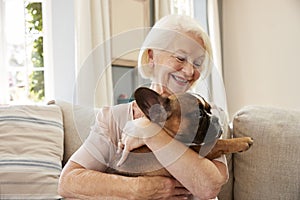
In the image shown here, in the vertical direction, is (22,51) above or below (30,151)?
above

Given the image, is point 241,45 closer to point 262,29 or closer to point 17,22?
point 262,29

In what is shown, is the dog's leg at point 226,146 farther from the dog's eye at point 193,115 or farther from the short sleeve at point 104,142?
the short sleeve at point 104,142

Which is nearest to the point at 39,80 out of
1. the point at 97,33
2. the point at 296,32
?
the point at 97,33

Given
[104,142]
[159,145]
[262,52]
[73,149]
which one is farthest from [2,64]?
[262,52]

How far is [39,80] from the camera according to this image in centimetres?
308

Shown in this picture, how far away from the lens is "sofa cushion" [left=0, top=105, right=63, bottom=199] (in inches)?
66.9

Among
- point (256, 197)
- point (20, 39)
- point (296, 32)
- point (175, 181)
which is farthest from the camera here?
point (296, 32)

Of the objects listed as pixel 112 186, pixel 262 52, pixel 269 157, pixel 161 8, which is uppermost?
pixel 161 8

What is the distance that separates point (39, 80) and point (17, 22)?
0.45 meters

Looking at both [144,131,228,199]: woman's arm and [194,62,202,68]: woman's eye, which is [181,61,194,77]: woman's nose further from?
[144,131,228,199]: woman's arm

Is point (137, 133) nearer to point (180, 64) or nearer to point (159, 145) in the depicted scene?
point (159, 145)

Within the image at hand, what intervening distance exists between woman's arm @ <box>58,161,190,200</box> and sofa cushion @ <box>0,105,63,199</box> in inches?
19.8

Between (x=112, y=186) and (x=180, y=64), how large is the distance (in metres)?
0.40

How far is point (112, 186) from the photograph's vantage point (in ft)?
3.82
